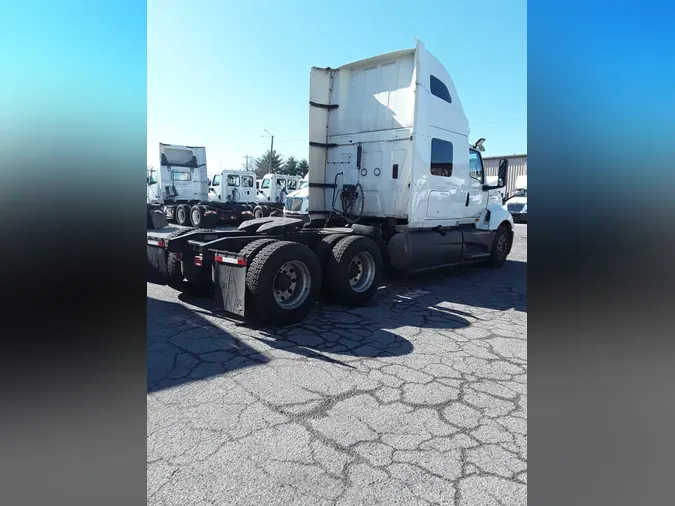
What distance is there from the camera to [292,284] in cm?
551

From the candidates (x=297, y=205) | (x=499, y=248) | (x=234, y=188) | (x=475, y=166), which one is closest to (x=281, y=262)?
(x=475, y=166)

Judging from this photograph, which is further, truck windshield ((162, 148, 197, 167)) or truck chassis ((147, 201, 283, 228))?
truck windshield ((162, 148, 197, 167))

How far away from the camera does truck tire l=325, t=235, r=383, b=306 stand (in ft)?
19.9

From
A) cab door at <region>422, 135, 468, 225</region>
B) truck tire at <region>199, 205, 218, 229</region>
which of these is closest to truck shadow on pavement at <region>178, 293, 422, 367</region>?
cab door at <region>422, 135, 468, 225</region>

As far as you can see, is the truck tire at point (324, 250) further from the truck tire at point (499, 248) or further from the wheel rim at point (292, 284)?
the truck tire at point (499, 248)

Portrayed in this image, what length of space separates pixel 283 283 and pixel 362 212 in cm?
321

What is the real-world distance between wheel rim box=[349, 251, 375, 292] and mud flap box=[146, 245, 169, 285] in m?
2.59

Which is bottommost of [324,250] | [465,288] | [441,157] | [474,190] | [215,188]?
[465,288]

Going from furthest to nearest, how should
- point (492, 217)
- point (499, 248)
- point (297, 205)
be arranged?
point (297, 205) < point (499, 248) < point (492, 217)

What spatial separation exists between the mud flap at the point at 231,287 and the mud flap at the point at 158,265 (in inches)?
47.9

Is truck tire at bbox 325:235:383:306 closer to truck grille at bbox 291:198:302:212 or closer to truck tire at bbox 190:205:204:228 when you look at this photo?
truck grille at bbox 291:198:302:212

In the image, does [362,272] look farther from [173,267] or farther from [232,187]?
[232,187]
